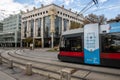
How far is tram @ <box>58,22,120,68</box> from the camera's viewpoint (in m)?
10.1

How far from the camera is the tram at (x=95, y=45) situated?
10.1 meters

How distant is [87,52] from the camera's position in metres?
11.5

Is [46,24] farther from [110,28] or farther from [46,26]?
[110,28]

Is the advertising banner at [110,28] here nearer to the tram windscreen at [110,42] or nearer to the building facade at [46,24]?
the tram windscreen at [110,42]

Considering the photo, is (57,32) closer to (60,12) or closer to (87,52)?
(60,12)

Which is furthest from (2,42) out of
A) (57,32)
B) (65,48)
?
(65,48)

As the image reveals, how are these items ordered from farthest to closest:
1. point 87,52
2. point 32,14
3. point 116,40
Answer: point 32,14, point 87,52, point 116,40

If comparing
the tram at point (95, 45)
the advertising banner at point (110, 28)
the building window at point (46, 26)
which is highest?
the building window at point (46, 26)

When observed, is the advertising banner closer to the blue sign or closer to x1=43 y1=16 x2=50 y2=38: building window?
the blue sign

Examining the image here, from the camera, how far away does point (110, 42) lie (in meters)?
10.3

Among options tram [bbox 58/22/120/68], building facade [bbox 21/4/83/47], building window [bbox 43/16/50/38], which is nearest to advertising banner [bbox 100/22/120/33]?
tram [bbox 58/22/120/68]

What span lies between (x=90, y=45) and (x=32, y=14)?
6567 cm

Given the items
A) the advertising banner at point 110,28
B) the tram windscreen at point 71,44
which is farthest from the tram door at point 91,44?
the tram windscreen at point 71,44

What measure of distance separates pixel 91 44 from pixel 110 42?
149cm
